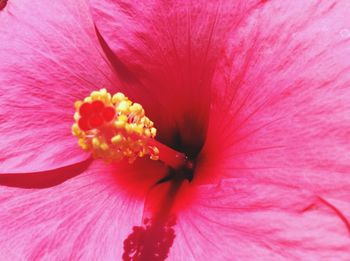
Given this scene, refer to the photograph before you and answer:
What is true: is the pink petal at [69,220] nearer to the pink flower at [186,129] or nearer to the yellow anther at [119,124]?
the pink flower at [186,129]

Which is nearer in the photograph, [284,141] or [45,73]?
[284,141]

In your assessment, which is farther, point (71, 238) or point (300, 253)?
point (71, 238)

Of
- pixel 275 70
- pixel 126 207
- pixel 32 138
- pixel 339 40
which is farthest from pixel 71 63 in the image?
pixel 339 40

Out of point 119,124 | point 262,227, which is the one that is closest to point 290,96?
point 262,227

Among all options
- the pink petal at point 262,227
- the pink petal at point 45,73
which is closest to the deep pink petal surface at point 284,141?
the pink petal at point 262,227

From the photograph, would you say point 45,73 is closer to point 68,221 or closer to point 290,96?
point 68,221

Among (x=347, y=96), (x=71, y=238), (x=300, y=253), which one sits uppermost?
(x=71, y=238)

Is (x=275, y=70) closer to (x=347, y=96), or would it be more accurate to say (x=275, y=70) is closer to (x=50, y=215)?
(x=347, y=96)

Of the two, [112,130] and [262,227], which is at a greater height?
[112,130]
